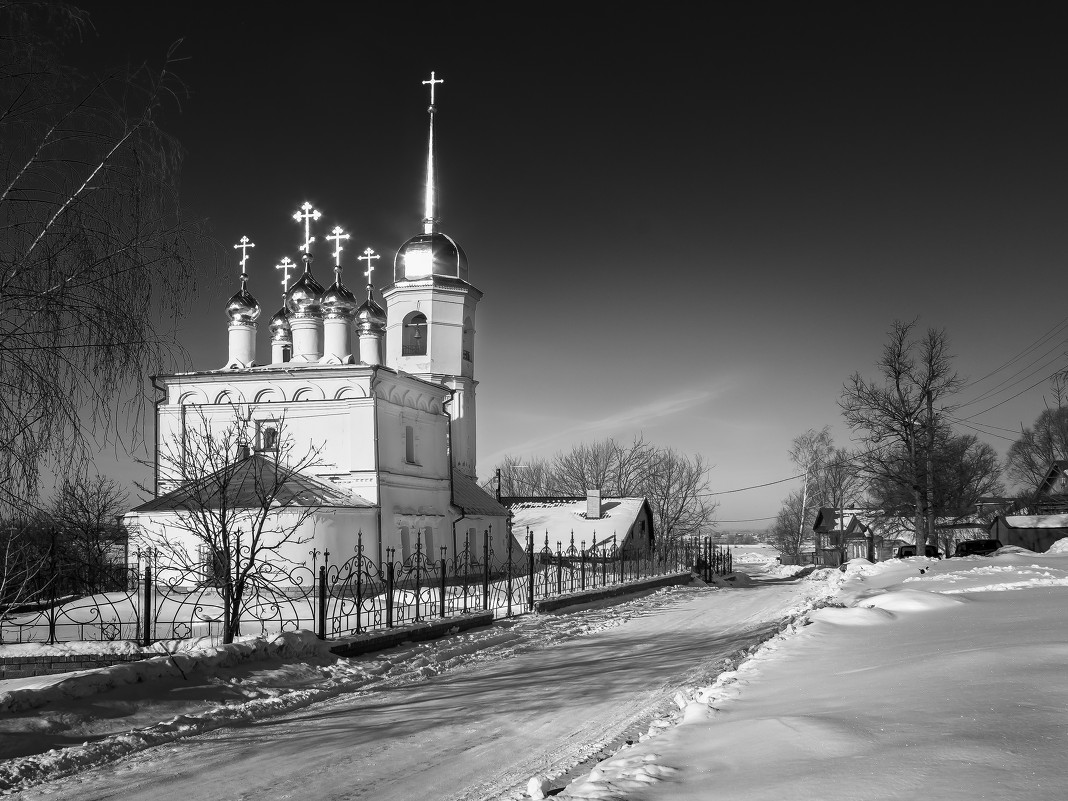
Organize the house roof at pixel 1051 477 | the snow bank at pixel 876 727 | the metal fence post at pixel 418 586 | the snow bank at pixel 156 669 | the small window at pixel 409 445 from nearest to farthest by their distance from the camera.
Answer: the snow bank at pixel 876 727 → the snow bank at pixel 156 669 → the metal fence post at pixel 418 586 → the small window at pixel 409 445 → the house roof at pixel 1051 477

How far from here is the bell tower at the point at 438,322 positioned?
3434cm

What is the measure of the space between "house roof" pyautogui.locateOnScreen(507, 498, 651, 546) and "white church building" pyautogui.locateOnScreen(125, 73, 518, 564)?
6.13 meters

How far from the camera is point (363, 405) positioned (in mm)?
27109

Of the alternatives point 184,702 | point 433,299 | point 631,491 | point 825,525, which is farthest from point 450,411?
point 825,525

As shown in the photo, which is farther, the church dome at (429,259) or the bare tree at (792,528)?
the bare tree at (792,528)

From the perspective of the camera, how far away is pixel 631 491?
6500cm

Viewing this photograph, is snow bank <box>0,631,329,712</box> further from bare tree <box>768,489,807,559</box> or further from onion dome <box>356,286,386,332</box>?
bare tree <box>768,489,807,559</box>

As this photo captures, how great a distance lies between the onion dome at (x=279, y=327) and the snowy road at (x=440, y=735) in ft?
75.9

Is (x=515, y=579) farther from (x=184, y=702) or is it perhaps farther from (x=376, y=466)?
(x=184, y=702)

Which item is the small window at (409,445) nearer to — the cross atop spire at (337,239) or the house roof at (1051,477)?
the cross atop spire at (337,239)

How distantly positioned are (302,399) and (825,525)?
2082 inches

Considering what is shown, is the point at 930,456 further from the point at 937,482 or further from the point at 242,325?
the point at 242,325

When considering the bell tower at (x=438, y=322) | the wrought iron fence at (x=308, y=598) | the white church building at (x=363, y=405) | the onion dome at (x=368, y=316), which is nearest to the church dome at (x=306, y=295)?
the white church building at (x=363, y=405)

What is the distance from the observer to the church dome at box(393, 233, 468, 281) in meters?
34.8
